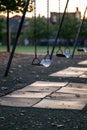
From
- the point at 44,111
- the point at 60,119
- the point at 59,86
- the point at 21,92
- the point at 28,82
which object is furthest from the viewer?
the point at 28,82

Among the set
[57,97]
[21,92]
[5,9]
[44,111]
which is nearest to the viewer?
[44,111]

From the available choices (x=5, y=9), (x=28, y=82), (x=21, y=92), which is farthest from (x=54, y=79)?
(x=5, y=9)

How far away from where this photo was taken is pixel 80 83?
12.2m

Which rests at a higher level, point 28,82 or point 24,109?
point 24,109

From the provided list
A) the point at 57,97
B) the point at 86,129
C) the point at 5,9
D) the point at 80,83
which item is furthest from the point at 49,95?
the point at 5,9

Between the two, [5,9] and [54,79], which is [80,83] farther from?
[5,9]

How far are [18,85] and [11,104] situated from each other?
118 inches

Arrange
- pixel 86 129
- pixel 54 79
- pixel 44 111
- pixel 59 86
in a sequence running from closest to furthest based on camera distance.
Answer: pixel 86 129 < pixel 44 111 < pixel 59 86 < pixel 54 79

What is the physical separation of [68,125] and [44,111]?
1.19 m

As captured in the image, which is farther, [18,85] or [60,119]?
[18,85]

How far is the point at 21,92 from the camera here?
1038cm

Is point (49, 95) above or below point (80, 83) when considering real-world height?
above

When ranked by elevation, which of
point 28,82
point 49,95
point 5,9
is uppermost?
point 49,95

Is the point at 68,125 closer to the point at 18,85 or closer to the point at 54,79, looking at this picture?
the point at 18,85
